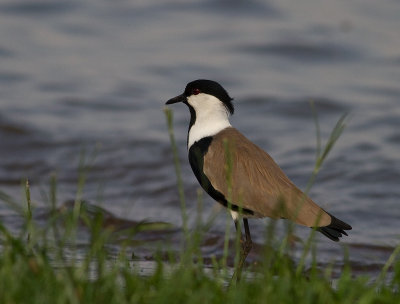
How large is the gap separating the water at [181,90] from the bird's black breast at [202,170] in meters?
1.34

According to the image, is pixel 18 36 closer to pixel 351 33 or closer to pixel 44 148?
pixel 44 148

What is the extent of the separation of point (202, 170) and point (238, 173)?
28 centimetres

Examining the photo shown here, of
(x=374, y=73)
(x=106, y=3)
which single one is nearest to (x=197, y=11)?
(x=106, y=3)

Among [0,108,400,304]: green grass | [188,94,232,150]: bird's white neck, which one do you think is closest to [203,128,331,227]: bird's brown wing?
[188,94,232,150]: bird's white neck

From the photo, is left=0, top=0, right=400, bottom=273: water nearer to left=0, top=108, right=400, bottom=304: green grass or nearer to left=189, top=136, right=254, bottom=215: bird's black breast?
left=189, top=136, right=254, bottom=215: bird's black breast

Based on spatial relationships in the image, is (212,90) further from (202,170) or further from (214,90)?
(202,170)

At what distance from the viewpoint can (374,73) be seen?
11469mm

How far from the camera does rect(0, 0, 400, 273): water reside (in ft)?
27.9

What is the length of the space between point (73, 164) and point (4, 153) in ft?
3.10

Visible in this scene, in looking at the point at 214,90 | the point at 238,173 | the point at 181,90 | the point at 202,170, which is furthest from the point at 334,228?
the point at 181,90

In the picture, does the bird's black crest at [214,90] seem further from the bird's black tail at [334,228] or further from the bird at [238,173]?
the bird's black tail at [334,228]

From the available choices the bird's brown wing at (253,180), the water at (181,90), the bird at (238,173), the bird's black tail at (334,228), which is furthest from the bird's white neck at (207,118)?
the water at (181,90)

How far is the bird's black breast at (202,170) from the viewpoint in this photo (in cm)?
555

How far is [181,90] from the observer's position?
A: 11.0 metres
